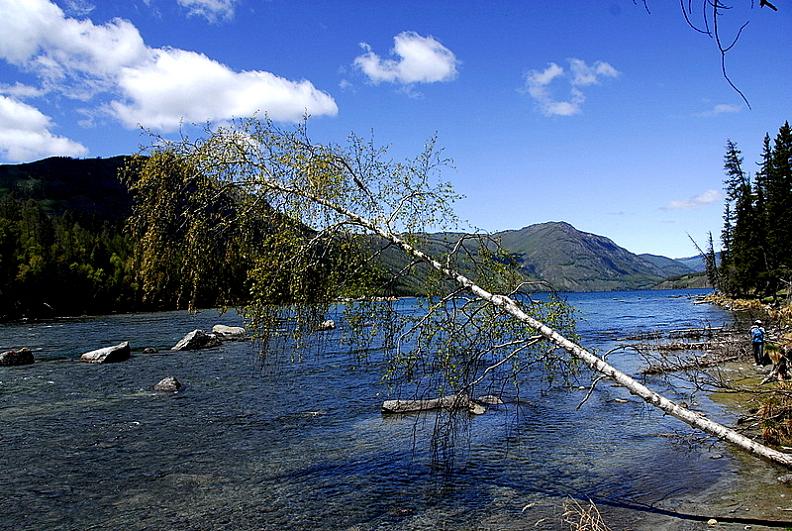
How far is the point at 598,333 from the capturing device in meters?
57.7

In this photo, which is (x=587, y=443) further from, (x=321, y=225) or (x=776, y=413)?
(x=321, y=225)

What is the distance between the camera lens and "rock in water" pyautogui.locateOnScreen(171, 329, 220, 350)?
43.6 m

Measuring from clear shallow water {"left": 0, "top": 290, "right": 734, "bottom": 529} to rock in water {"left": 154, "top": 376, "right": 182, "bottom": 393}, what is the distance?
569mm

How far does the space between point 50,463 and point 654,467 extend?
17.4 metres

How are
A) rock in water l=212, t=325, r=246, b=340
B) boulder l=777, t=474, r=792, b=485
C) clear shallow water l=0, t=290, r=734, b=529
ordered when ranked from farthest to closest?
rock in water l=212, t=325, r=246, b=340 < clear shallow water l=0, t=290, r=734, b=529 < boulder l=777, t=474, r=792, b=485

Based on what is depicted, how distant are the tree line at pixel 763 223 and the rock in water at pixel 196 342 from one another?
201 feet

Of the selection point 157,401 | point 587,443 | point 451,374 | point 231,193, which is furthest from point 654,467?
point 157,401

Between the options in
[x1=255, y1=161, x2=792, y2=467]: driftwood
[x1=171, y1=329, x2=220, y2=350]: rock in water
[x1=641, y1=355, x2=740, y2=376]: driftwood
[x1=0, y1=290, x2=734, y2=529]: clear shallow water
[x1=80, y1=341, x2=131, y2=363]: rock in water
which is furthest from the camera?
[x1=171, y1=329, x2=220, y2=350]: rock in water

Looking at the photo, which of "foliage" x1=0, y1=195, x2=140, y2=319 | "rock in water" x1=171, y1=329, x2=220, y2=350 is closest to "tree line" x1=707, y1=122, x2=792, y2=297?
"rock in water" x1=171, y1=329, x2=220, y2=350

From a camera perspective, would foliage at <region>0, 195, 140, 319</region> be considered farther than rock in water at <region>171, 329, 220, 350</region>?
Yes

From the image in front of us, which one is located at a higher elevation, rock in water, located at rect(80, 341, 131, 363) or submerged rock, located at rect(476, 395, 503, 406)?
rock in water, located at rect(80, 341, 131, 363)

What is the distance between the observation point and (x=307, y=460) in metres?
16.5

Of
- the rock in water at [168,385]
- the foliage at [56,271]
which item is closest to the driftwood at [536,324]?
the rock in water at [168,385]

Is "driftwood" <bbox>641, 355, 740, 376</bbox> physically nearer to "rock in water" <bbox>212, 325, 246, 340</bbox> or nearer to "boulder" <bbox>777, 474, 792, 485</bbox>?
"boulder" <bbox>777, 474, 792, 485</bbox>
